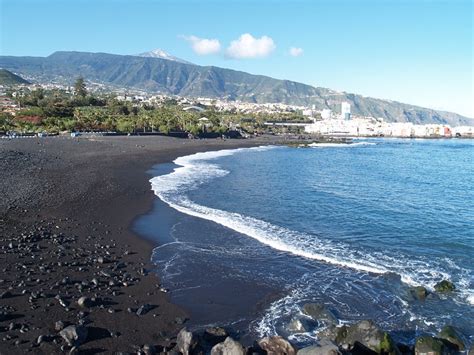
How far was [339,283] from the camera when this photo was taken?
14664 millimetres

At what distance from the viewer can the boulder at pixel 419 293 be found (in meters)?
13.7

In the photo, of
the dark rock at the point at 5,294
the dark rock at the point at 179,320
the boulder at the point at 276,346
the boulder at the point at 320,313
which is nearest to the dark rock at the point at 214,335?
the dark rock at the point at 179,320

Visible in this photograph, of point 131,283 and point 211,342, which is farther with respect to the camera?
point 131,283

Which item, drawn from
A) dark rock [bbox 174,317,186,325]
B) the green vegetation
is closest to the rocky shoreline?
dark rock [bbox 174,317,186,325]

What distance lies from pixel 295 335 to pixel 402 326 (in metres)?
3.31

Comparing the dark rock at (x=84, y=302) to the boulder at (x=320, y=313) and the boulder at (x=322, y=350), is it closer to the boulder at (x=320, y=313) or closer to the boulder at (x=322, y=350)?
the boulder at (x=322, y=350)

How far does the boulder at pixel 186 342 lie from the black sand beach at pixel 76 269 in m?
0.51

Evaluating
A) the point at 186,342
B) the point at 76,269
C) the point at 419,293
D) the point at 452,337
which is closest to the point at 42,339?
the point at 186,342

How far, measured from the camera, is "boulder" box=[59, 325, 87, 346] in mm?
9711

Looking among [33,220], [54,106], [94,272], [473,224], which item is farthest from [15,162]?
[54,106]

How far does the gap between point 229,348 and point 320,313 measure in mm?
3799

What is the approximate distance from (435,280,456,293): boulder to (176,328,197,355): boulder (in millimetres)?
9029

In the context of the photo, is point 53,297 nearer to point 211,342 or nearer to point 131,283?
point 131,283

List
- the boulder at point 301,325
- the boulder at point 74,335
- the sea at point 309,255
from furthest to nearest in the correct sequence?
the sea at point 309,255 < the boulder at point 301,325 < the boulder at point 74,335
